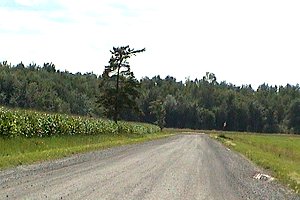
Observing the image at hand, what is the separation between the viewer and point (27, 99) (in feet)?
406

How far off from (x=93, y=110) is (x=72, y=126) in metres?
107

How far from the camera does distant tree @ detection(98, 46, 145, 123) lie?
67.5 metres

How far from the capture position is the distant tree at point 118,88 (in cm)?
6750

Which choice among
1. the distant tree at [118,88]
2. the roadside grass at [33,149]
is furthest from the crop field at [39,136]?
the distant tree at [118,88]

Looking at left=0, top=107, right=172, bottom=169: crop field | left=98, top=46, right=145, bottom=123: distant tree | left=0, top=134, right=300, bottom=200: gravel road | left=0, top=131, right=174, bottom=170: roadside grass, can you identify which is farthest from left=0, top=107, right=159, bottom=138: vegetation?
left=98, top=46, right=145, bottom=123: distant tree

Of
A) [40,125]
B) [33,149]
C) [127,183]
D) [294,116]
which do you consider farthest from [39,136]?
[294,116]

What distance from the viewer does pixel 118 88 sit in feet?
223

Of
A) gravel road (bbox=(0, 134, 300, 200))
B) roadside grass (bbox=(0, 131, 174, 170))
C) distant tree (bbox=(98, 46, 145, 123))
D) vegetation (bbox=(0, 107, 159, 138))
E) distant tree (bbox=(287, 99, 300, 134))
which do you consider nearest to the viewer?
gravel road (bbox=(0, 134, 300, 200))

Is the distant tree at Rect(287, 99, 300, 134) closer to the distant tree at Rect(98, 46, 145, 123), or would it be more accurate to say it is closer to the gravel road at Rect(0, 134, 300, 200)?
the distant tree at Rect(98, 46, 145, 123)

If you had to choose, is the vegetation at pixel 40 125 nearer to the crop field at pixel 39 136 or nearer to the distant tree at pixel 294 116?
the crop field at pixel 39 136

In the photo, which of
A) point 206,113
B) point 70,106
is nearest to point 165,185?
point 70,106

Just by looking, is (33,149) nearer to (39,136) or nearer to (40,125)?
(39,136)

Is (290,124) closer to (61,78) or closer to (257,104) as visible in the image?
(257,104)

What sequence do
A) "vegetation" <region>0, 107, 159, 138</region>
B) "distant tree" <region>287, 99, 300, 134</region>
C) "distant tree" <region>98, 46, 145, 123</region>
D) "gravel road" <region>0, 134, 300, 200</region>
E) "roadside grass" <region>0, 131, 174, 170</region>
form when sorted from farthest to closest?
1. "distant tree" <region>287, 99, 300, 134</region>
2. "distant tree" <region>98, 46, 145, 123</region>
3. "vegetation" <region>0, 107, 159, 138</region>
4. "roadside grass" <region>0, 131, 174, 170</region>
5. "gravel road" <region>0, 134, 300, 200</region>
